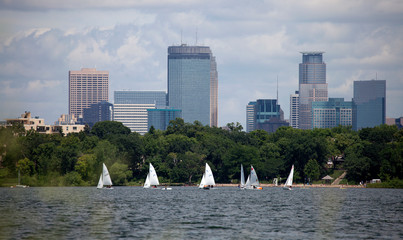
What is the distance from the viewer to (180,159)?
626ft

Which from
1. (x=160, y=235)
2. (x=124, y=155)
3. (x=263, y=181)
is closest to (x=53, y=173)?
(x=124, y=155)

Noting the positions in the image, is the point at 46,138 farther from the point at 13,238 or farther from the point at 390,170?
the point at 13,238

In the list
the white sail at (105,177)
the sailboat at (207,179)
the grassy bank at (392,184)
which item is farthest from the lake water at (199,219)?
the grassy bank at (392,184)

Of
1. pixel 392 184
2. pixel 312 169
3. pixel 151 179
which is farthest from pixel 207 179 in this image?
pixel 392 184

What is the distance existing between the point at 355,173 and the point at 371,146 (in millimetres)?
7919

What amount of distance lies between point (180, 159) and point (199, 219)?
11082cm

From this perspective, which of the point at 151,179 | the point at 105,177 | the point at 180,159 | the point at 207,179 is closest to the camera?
the point at 207,179

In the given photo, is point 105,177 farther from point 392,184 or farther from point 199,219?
point 199,219

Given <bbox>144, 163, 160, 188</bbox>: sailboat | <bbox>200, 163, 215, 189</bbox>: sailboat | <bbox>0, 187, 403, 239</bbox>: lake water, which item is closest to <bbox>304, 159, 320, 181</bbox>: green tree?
<bbox>200, 163, 215, 189</bbox>: sailboat

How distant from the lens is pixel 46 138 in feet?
638

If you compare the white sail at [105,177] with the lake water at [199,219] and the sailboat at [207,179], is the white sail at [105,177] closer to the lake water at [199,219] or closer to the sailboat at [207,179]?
the sailboat at [207,179]

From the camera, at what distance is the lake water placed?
6550 centimetres

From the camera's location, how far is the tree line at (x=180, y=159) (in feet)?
568

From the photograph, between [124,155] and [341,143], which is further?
[341,143]
